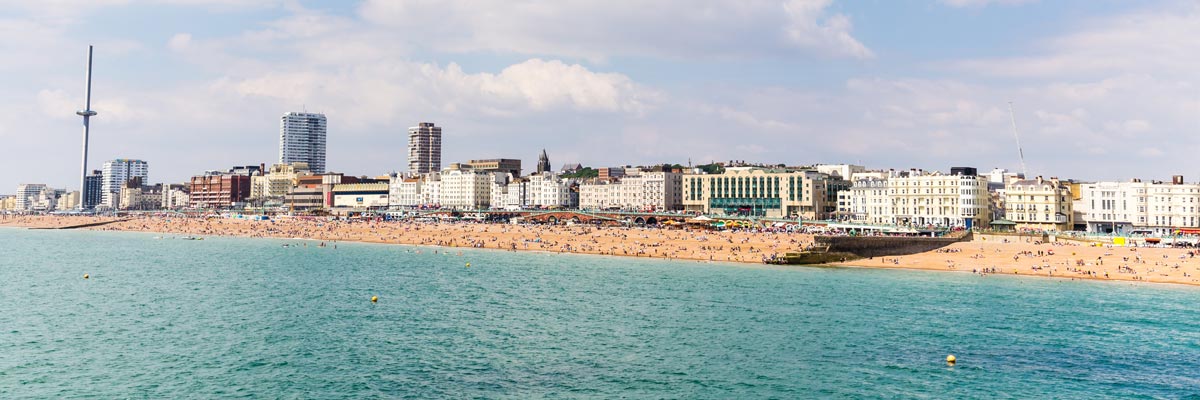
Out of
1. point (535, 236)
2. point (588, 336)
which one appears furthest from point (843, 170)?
point (588, 336)

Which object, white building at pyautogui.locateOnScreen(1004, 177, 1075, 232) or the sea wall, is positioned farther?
white building at pyautogui.locateOnScreen(1004, 177, 1075, 232)

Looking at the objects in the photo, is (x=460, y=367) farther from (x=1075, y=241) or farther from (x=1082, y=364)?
(x=1075, y=241)

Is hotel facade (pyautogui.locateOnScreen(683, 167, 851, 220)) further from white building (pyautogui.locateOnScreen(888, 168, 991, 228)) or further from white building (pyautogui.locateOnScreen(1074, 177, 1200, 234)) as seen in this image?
white building (pyautogui.locateOnScreen(1074, 177, 1200, 234))

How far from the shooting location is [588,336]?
35.2 metres

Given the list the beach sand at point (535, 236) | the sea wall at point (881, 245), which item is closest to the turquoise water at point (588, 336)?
the sea wall at point (881, 245)

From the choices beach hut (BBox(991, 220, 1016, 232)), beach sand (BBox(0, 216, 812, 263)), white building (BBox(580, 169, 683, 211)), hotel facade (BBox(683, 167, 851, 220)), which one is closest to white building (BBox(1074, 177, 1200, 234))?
beach hut (BBox(991, 220, 1016, 232))

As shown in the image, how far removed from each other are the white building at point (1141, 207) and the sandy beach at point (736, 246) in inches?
957

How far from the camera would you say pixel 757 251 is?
79688mm

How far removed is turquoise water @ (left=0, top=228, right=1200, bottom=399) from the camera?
88.2 ft

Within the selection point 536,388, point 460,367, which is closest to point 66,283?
point 460,367

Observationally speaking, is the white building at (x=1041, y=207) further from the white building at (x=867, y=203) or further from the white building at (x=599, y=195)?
the white building at (x=599, y=195)

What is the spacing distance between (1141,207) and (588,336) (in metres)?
88.2

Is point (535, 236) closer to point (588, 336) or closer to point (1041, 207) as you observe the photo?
point (1041, 207)

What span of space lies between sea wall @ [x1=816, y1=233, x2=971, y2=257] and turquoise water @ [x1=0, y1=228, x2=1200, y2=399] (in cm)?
1183
